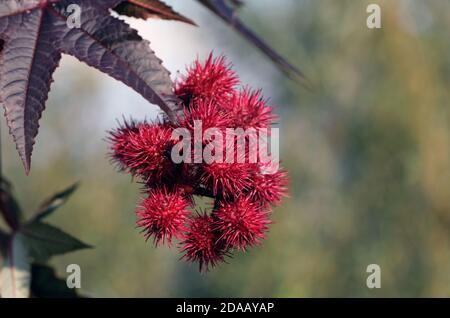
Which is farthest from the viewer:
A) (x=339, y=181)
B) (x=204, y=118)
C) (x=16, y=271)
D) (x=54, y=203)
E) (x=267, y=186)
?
(x=339, y=181)

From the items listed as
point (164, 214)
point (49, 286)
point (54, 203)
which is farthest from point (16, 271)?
point (164, 214)

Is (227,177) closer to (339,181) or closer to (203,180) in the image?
(203,180)

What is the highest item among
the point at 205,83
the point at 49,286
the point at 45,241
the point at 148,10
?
the point at 148,10

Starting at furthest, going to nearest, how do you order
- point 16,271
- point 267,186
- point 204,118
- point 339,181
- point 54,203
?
point 339,181 < point 54,203 < point 16,271 < point 267,186 < point 204,118

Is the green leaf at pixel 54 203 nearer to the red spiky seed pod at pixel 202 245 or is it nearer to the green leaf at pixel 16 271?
the green leaf at pixel 16 271

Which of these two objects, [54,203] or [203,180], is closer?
[203,180]

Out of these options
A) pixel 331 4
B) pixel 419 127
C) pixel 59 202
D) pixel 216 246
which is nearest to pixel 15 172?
pixel 331 4

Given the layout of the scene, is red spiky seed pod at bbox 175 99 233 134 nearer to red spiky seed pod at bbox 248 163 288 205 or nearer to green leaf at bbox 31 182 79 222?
red spiky seed pod at bbox 248 163 288 205

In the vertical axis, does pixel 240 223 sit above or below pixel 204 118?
below
